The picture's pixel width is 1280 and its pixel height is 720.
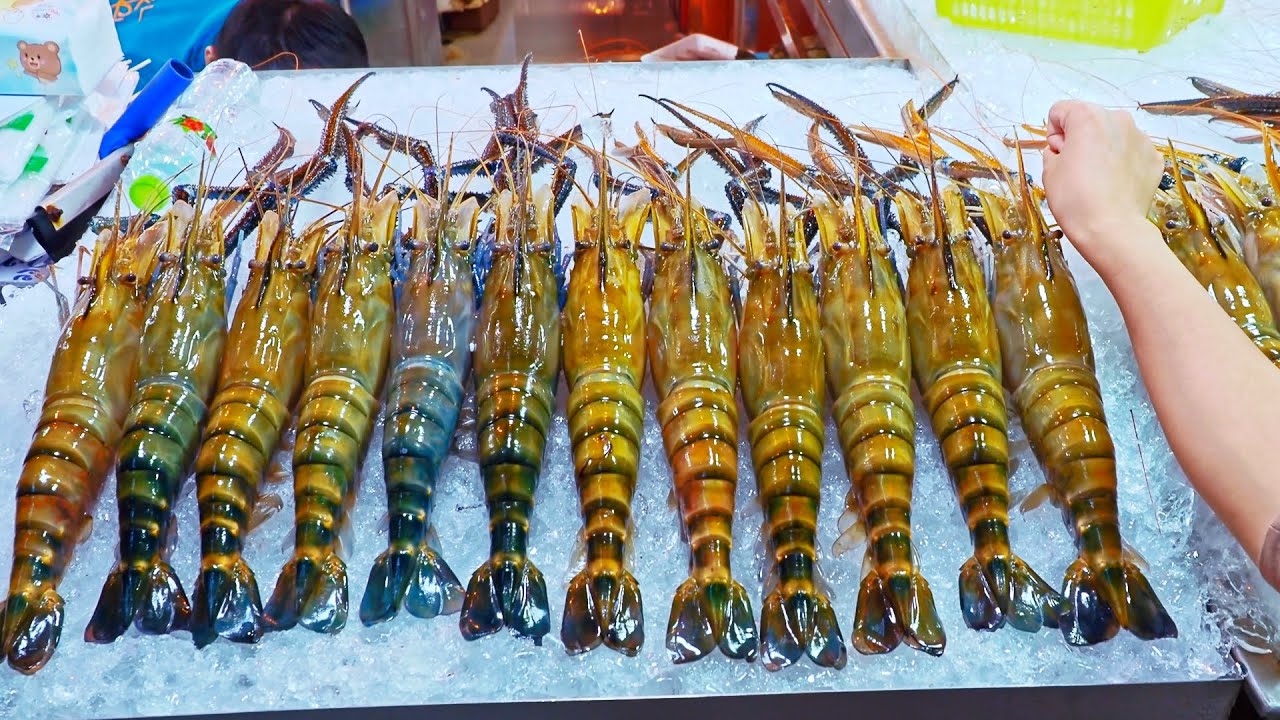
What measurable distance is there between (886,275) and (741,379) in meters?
0.36

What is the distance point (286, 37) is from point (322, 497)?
2.19m

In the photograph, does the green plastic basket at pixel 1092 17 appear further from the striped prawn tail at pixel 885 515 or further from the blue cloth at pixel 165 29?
the blue cloth at pixel 165 29

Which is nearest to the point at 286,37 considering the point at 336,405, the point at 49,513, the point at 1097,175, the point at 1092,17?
the point at 336,405

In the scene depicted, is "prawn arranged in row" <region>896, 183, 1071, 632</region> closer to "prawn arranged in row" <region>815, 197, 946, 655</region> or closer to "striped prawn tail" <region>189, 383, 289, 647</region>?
"prawn arranged in row" <region>815, 197, 946, 655</region>

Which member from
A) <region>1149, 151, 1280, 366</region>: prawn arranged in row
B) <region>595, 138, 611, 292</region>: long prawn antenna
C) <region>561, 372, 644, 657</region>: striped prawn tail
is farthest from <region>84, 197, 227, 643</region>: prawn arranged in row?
<region>1149, 151, 1280, 366</region>: prawn arranged in row

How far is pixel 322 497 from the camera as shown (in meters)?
1.64

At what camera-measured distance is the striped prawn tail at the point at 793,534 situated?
1.49 metres

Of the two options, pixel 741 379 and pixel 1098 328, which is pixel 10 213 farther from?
pixel 1098 328

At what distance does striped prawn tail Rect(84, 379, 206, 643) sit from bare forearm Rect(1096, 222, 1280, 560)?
1.53 m

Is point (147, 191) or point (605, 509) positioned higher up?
point (147, 191)

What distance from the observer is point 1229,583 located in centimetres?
159

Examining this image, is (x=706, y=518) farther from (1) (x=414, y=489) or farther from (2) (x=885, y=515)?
(1) (x=414, y=489)

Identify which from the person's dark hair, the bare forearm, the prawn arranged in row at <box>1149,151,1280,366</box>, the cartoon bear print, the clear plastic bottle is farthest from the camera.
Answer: the person's dark hair

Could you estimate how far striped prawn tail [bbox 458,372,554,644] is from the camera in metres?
1.52
